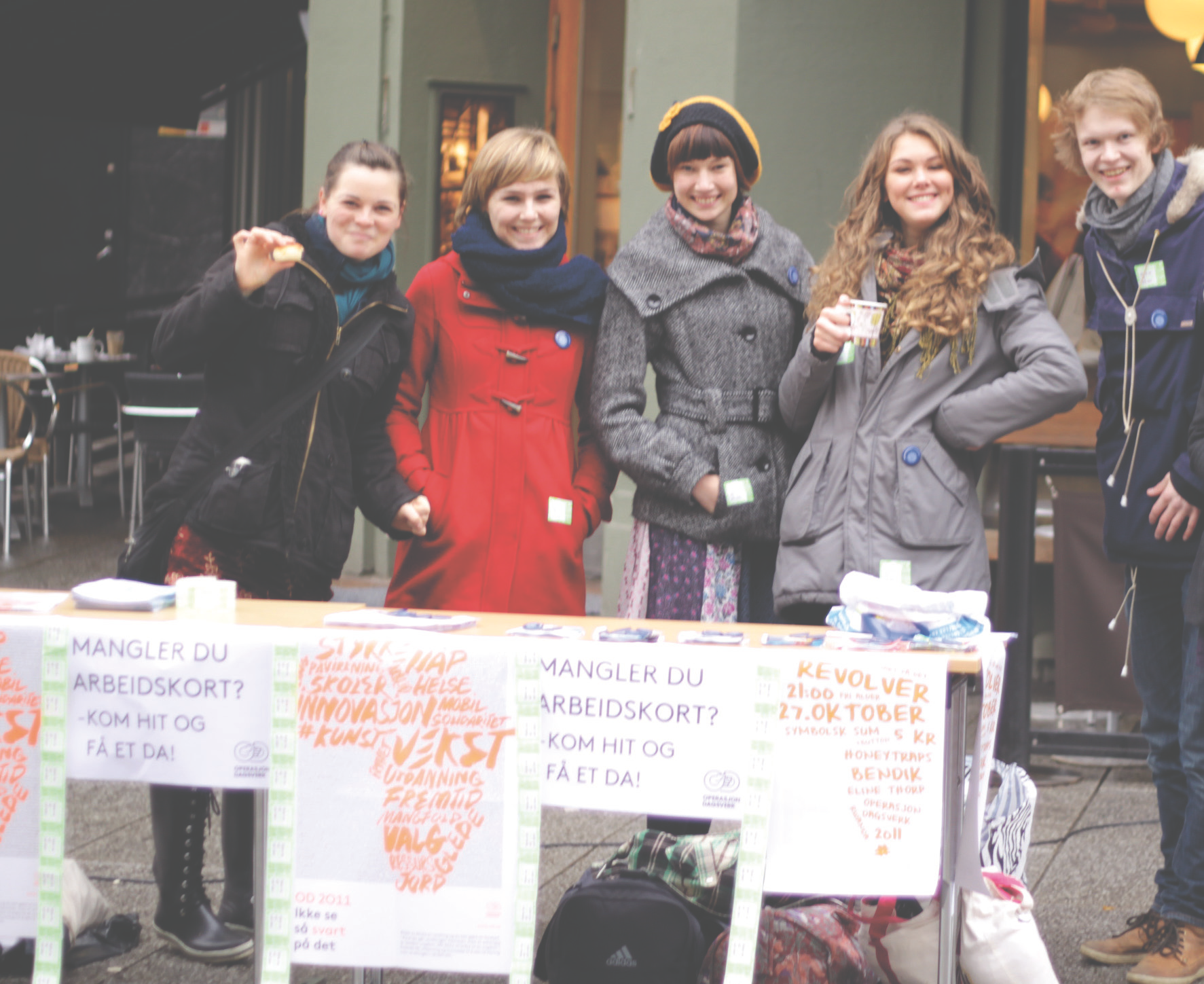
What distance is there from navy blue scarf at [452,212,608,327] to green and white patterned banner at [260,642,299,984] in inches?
51.1

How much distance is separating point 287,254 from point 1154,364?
2.19 meters

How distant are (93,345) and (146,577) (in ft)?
31.9

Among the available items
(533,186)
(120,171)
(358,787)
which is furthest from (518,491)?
(120,171)

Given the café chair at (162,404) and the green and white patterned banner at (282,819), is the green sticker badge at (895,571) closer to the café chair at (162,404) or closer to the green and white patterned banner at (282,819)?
the green and white patterned banner at (282,819)

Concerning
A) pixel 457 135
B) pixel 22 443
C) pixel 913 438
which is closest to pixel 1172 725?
pixel 913 438

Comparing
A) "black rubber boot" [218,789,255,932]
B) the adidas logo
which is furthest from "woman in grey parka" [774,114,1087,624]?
"black rubber boot" [218,789,255,932]

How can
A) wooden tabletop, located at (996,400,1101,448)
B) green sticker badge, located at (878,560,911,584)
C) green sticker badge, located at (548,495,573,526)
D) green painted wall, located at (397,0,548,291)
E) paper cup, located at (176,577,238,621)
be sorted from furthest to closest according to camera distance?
green painted wall, located at (397,0,548,291) → wooden tabletop, located at (996,400,1101,448) → green sticker badge, located at (548,495,573,526) → green sticker badge, located at (878,560,911,584) → paper cup, located at (176,577,238,621)

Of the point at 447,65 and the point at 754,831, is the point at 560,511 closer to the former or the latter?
the point at 754,831

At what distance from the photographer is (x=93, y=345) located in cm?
1240

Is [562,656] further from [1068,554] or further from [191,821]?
[1068,554]

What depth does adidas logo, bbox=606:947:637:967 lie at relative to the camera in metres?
3.07

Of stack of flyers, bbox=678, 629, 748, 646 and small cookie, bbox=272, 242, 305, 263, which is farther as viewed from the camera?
small cookie, bbox=272, 242, 305, 263

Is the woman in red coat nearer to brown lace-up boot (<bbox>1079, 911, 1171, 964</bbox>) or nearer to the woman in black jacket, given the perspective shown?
the woman in black jacket

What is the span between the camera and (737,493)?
3666mm
